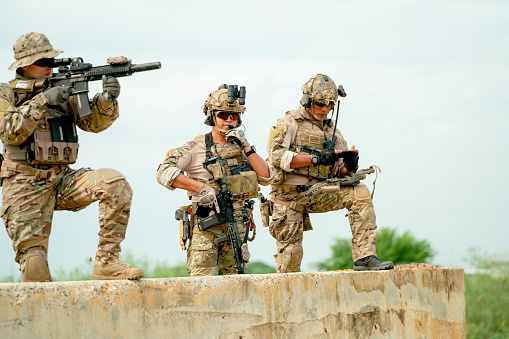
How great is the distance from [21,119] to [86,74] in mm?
678

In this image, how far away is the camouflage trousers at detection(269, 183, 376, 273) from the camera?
782cm

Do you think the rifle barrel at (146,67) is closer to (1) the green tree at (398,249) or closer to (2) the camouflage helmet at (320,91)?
(2) the camouflage helmet at (320,91)

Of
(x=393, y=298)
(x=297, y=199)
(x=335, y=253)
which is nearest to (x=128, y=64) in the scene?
(x=297, y=199)

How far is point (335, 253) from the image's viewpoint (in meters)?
24.0

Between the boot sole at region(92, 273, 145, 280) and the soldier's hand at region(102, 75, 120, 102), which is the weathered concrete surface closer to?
the boot sole at region(92, 273, 145, 280)

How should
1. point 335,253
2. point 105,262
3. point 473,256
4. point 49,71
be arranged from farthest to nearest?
point 335,253, point 473,256, point 49,71, point 105,262

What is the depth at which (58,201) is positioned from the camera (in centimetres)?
605

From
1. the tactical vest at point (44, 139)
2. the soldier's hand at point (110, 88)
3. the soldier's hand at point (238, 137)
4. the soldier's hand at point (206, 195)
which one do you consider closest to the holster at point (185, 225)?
the soldier's hand at point (206, 195)

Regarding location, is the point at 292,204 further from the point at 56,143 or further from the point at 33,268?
the point at 33,268

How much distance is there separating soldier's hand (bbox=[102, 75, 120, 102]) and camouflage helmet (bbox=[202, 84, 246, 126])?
1748 millimetres

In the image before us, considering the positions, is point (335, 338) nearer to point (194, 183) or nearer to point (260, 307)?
point (260, 307)

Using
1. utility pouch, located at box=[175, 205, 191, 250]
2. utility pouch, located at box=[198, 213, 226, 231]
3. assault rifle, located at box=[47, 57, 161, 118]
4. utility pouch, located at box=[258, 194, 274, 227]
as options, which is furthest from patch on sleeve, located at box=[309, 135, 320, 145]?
assault rifle, located at box=[47, 57, 161, 118]

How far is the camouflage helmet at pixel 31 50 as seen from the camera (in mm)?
5977

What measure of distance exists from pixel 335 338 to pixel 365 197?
1703 millimetres
